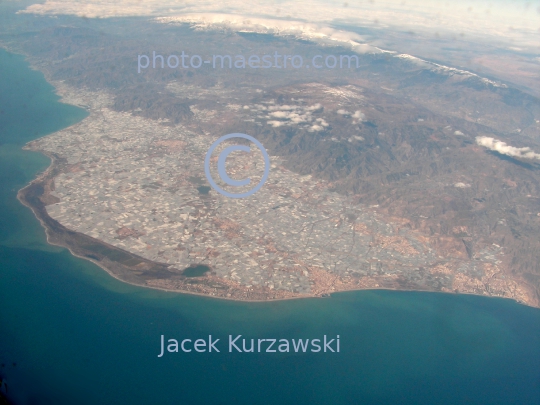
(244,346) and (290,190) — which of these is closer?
(244,346)

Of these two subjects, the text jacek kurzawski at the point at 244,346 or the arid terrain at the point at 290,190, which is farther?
the arid terrain at the point at 290,190

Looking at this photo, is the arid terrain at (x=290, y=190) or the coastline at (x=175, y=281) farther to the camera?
the arid terrain at (x=290, y=190)

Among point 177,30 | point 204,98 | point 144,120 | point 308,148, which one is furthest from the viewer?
point 177,30

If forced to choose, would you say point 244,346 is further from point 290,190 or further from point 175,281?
point 290,190

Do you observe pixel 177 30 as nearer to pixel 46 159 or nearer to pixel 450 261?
pixel 46 159

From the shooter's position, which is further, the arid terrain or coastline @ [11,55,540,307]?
the arid terrain

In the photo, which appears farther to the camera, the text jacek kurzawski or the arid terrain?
the arid terrain

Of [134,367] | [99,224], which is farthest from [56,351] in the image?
[99,224]

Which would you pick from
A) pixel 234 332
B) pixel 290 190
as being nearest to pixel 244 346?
pixel 234 332
